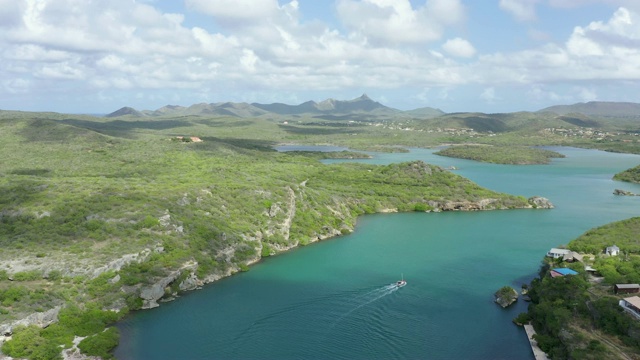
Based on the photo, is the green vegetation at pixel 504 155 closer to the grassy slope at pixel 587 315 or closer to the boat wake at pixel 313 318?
the grassy slope at pixel 587 315

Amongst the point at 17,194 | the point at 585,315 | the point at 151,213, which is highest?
the point at 17,194

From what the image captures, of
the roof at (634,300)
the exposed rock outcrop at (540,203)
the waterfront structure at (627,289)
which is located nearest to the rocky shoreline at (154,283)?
the waterfront structure at (627,289)

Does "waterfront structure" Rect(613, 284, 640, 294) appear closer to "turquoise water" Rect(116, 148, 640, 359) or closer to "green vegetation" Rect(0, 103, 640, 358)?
"green vegetation" Rect(0, 103, 640, 358)

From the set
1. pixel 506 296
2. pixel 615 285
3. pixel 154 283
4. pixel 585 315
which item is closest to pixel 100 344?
pixel 154 283

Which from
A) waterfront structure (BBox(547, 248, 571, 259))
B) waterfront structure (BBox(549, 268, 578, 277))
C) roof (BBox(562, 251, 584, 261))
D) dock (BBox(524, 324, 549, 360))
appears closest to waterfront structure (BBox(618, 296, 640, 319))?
dock (BBox(524, 324, 549, 360))

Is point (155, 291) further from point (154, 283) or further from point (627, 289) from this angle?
point (627, 289)

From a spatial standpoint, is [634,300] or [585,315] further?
[585,315]

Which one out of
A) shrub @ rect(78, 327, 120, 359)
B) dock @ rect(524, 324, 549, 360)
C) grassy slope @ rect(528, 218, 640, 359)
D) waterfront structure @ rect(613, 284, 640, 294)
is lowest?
shrub @ rect(78, 327, 120, 359)
